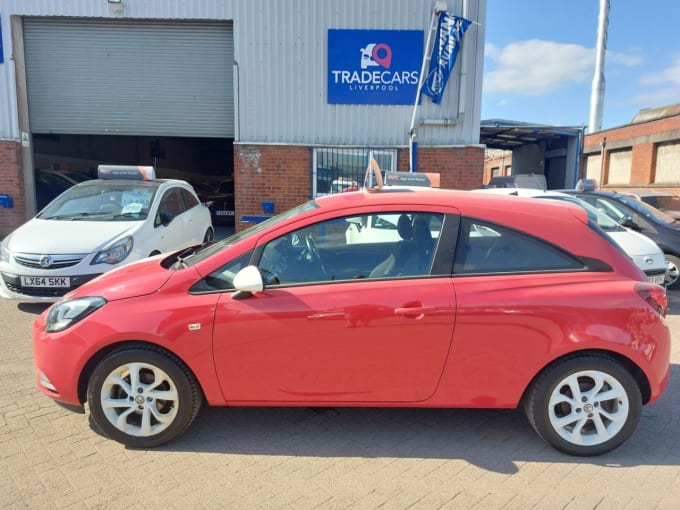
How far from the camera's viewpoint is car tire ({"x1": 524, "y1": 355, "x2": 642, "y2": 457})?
9.21 ft

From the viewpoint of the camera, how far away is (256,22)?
32.7 ft

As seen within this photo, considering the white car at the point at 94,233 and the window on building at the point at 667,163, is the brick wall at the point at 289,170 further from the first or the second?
the window on building at the point at 667,163

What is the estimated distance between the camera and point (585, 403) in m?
2.83

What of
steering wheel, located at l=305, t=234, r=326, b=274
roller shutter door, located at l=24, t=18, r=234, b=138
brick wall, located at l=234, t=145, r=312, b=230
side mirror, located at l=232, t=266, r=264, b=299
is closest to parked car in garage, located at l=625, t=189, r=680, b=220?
brick wall, located at l=234, t=145, r=312, b=230

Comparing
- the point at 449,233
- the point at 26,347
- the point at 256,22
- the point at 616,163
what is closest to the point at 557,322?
the point at 449,233

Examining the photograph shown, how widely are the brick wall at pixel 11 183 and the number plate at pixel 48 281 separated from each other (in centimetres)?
645

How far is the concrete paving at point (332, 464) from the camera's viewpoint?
2465 mm

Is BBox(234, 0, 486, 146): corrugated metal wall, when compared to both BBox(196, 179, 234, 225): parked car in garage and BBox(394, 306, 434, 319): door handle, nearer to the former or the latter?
BBox(196, 179, 234, 225): parked car in garage

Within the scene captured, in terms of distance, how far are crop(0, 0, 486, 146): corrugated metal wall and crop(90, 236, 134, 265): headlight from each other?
522 centimetres

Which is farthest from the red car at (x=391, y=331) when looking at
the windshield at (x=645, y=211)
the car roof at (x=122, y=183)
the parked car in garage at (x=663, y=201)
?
the parked car in garage at (x=663, y=201)

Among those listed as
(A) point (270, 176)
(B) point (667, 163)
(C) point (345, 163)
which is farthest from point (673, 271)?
(B) point (667, 163)

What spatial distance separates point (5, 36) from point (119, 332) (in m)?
10.4

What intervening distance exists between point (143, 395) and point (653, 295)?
3.11 m

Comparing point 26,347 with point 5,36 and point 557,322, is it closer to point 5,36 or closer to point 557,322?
point 557,322
